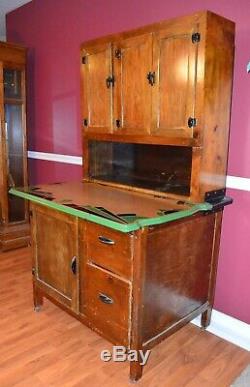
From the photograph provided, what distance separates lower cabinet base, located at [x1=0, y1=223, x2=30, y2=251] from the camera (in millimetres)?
3236

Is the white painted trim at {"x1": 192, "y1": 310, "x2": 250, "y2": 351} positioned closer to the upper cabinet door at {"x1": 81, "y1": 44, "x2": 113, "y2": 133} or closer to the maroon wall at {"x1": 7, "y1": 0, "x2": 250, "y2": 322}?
the maroon wall at {"x1": 7, "y1": 0, "x2": 250, "y2": 322}

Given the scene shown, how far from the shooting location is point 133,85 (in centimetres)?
185

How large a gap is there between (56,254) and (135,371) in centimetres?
78

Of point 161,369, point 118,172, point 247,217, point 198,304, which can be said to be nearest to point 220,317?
point 198,304

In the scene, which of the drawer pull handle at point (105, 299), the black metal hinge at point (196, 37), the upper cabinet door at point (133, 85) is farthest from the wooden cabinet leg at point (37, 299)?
the black metal hinge at point (196, 37)

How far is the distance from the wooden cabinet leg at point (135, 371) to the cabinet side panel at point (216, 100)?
0.92 m

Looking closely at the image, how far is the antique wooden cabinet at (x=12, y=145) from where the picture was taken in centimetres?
308

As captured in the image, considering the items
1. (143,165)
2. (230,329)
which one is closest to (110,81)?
(143,165)

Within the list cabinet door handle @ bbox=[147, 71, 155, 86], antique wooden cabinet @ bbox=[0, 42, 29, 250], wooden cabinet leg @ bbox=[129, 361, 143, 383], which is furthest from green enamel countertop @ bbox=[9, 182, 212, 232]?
antique wooden cabinet @ bbox=[0, 42, 29, 250]

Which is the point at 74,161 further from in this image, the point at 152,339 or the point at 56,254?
the point at 152,339

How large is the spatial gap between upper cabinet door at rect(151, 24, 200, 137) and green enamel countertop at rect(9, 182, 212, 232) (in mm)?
382

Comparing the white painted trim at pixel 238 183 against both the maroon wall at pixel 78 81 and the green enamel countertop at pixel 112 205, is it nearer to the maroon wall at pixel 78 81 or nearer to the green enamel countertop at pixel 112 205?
the maroon wall at pixel 78 81

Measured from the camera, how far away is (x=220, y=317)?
80.6 inches

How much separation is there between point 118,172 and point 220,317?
3.88 ft
